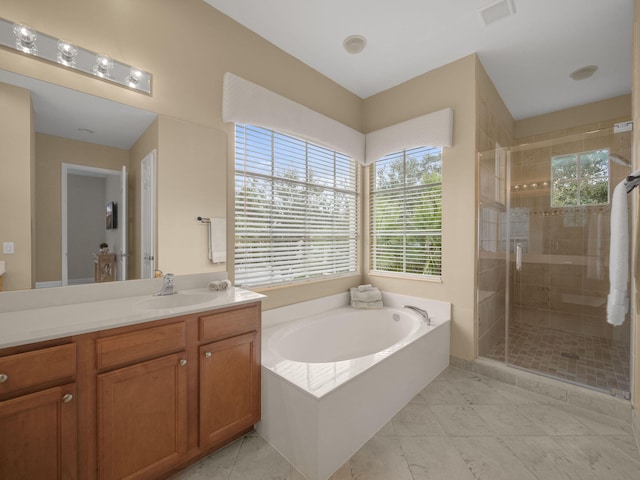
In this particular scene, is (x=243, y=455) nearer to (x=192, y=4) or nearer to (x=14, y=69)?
(x=14, y=69)

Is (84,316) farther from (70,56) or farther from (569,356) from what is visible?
(569,356)

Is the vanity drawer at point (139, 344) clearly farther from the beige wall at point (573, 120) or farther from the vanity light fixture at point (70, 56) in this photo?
the beige wall at point (573, 120)

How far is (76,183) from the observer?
4.98 feet

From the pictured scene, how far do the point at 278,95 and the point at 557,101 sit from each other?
3.43 meters

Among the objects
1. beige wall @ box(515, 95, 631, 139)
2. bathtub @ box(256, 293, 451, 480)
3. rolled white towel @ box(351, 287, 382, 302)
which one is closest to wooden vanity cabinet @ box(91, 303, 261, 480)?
bathtub @ box(256, 293, 451, 480)

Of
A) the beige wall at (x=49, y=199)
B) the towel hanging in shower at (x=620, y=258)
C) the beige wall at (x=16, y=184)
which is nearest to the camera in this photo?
the beige wall at (x=16, y=184)

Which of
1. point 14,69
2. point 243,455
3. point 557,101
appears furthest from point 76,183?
point 557,101

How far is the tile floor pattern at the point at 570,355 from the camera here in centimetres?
209

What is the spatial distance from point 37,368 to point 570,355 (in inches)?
143

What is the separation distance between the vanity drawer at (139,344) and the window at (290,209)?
89cm

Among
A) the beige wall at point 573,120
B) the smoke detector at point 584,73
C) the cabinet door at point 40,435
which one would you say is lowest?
the cabinet door at point 40,435

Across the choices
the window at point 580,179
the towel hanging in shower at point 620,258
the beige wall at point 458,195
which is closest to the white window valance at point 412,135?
the beige wall at point 458,195

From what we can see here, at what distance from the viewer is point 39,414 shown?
1039 mm

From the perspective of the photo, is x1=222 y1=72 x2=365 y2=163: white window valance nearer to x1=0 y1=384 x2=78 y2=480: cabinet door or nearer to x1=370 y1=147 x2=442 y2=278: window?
x1=370 y1=147 x2=442 y2=278: window
